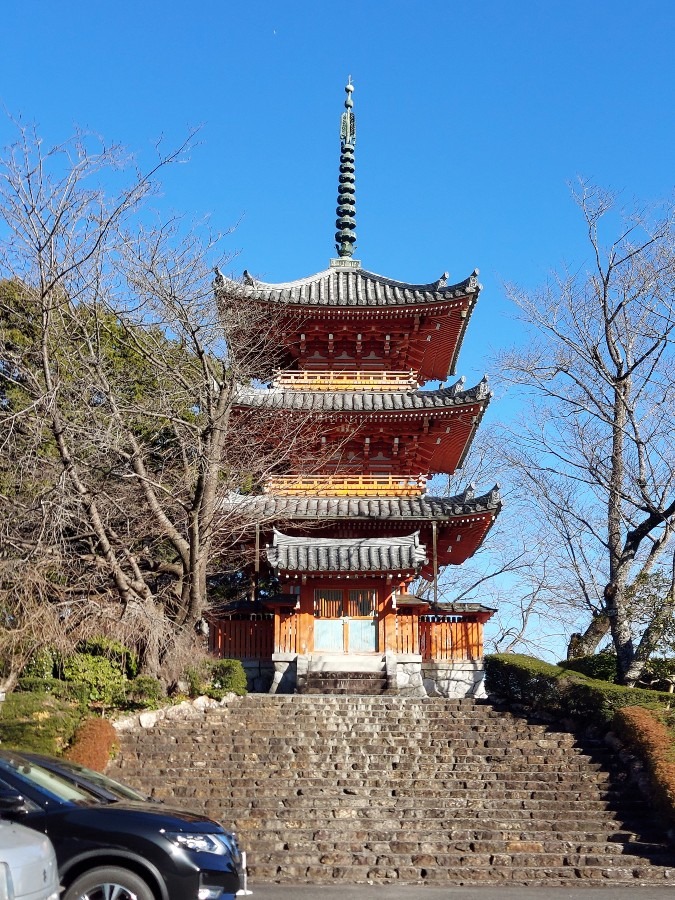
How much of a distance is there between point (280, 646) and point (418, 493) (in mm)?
5266

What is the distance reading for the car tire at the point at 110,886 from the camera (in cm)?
730

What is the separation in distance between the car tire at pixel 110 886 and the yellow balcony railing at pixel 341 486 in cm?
1514

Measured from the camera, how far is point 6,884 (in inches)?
226

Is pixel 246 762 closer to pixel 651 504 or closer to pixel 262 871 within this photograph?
pixel 262 871

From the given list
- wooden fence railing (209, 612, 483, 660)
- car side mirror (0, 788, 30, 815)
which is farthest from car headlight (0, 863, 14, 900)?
wooden fence railing (209, 612, 483, 660)

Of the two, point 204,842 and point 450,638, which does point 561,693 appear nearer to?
point 450,638

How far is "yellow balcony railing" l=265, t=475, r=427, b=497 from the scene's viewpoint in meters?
22.4

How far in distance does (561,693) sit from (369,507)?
252 inches

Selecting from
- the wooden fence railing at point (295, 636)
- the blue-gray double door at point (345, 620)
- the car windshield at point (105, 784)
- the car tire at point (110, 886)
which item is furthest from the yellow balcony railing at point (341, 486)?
the car tire at point (110, 886)

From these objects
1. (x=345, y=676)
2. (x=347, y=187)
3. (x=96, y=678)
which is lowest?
(x=96, y=678)

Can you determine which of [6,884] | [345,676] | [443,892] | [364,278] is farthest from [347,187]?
[6,884]

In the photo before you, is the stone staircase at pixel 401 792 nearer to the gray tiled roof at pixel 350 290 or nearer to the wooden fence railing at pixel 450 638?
the wooden fence railing at pixel 450 638

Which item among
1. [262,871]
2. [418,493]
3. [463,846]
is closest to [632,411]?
[418,493]

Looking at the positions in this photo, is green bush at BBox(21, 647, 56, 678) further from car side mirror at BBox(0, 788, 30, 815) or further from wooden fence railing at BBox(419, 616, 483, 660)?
car side mirror at BBox(0, 788, 30, 815)
